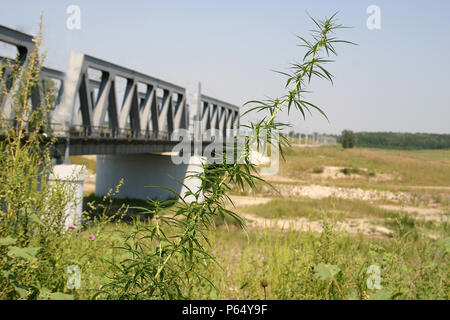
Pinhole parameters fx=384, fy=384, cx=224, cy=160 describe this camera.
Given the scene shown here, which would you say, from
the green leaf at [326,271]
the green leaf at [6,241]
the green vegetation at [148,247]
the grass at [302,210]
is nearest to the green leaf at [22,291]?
the green vegetation at [148,247]

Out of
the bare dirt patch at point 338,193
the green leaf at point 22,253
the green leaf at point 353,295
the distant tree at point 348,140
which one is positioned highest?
the distant tree at point 348,140

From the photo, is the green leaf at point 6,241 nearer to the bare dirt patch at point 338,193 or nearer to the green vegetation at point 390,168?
the bare dirt patch at point 338,193

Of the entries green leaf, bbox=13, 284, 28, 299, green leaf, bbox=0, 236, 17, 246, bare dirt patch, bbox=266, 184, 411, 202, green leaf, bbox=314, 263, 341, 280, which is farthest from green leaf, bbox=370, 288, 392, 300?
bare dirt patch, bbox=266, 184, 411, 202

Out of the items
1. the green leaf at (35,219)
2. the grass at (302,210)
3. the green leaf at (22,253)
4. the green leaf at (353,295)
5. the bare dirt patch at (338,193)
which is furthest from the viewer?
the bare dirt patch at (338,193)

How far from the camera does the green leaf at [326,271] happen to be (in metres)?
3.33

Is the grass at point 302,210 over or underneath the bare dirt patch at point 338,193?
over

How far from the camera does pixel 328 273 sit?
335 centimetres

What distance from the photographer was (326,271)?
133 inches

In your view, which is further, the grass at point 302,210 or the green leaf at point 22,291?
the grass at point 302,210

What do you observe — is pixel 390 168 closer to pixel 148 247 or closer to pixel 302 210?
pixel 302 210

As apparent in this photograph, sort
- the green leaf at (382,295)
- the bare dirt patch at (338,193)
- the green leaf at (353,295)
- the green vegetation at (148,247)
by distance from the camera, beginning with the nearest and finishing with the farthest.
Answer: the green vegetation at (148,247) < the green leaf at (382,295) < the green leaf at (353,295) < the bare dirt patch at (338,193)

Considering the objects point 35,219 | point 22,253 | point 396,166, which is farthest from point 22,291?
point 396,166
